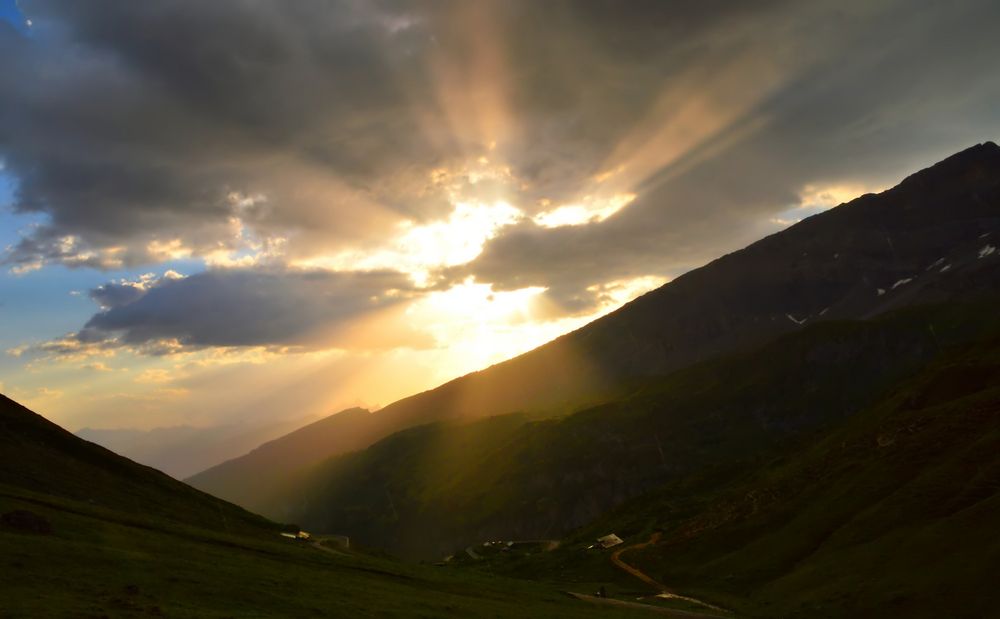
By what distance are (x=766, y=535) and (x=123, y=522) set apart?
8423 cm

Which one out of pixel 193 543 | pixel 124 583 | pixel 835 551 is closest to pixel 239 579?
pixel 124 583

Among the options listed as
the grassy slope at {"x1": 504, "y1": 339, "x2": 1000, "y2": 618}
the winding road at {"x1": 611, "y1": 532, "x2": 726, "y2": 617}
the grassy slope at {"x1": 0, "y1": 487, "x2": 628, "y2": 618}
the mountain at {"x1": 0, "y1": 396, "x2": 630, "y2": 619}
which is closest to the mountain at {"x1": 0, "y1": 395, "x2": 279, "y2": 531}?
the mountain at {"x1": 0, "y1": 396, "x2": 630, "y2": 619}

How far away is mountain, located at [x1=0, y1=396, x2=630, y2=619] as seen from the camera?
36.9 m

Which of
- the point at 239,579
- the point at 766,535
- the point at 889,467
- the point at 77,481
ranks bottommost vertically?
the point at 766,535

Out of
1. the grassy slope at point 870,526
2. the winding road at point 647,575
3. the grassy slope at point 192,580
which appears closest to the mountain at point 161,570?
the grassy slope at point 192,580

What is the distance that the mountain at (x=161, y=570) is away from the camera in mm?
36875

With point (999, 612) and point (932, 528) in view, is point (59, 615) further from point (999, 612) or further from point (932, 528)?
point (932, 528)

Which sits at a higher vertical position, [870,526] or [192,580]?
[192,580]

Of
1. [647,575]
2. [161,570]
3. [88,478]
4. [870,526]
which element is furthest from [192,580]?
[647,575]

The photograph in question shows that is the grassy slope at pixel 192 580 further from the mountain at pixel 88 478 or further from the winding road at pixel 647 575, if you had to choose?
the winding road at pixel 647 575

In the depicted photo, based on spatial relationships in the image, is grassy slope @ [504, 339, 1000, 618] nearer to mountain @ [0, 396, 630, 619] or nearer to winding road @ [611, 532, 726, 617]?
winding road @ [611, 532, 726, 617]

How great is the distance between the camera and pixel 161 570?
44219 mm

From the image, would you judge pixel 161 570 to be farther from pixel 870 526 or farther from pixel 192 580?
pixel 870 526

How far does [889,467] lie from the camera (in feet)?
309
